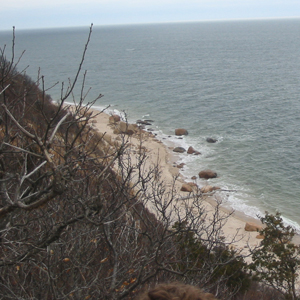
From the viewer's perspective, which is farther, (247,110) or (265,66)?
(265,66)

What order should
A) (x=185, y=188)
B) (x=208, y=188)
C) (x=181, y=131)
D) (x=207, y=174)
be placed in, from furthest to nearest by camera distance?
(x=181, y=131), (x=207, y=174), (x=208, y=188), (x=185, y=188)

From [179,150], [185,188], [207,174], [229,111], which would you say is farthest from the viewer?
[229,111]

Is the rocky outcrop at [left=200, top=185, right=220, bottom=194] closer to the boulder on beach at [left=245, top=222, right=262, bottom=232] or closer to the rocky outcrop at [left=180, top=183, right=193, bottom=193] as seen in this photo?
the rocky outcrop at [left=180, top=183, right=193, bottom=193]

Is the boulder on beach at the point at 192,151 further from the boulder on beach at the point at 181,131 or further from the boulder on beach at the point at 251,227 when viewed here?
the boulder on beach at the point at 251,227

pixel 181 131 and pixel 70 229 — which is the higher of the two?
pixel 70 229

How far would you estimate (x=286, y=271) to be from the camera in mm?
11102

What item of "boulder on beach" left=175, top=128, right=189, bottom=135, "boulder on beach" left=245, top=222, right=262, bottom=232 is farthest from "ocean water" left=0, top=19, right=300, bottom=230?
"boulder on beach" left=245, top=222, right=262, bottom=232

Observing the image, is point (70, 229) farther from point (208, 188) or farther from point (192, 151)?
point (192, 151)

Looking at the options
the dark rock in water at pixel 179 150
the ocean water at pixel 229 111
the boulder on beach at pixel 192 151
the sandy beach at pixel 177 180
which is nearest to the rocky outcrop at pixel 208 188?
the sandy beach at pixel 177 180

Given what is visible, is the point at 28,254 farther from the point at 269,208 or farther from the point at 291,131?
the point at 291,131

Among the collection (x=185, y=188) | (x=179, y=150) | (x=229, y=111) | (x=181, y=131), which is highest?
Answer: (x=229, y=111)

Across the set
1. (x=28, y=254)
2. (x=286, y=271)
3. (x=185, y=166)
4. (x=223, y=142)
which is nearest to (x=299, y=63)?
(x=223, y=142)

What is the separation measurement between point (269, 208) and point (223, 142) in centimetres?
1196

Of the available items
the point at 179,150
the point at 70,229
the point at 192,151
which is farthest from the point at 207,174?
the point at 70,229
